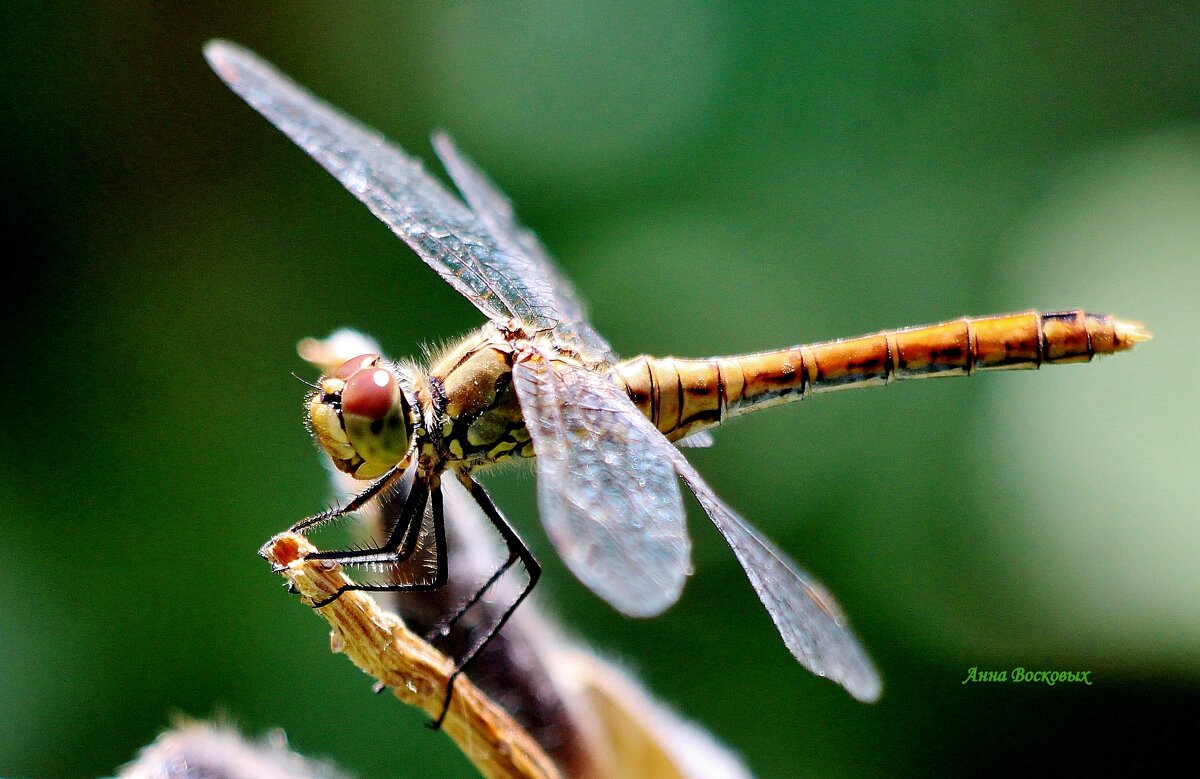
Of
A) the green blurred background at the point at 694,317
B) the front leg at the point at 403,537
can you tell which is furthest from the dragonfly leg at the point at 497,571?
the green blurred background at the point at 694,317

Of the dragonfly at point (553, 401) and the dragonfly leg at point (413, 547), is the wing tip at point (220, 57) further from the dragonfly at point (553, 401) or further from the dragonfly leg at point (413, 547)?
the dragonfly leg at point (413, 547)

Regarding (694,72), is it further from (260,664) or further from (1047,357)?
(260,664)

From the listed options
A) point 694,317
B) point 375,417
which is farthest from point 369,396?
point 694,317

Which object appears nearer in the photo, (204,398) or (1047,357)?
(1047,357)

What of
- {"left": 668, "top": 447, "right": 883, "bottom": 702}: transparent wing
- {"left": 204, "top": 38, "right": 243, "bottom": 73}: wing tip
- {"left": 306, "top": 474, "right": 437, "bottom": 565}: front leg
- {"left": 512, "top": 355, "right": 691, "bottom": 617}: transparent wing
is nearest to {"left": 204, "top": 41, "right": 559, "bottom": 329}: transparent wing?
{"left": 204, "top": 38, "right": 243, "bottom": 73}: wing tip

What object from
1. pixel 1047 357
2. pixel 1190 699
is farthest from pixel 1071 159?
pixel 1190 699

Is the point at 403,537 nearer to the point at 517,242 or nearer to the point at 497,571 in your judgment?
the point at 497,571
